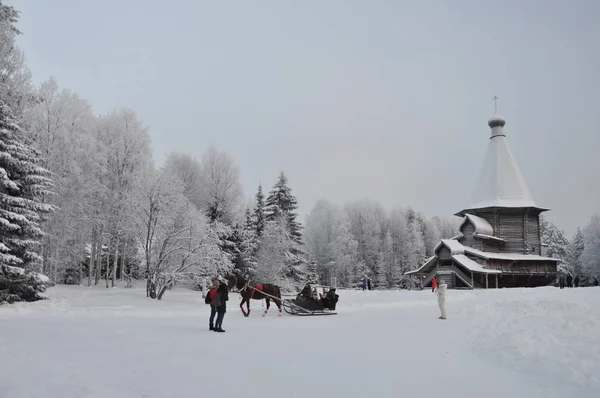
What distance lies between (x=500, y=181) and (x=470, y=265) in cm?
1417

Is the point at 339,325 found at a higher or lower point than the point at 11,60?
lower

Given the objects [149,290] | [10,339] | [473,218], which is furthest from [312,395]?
[473,218]

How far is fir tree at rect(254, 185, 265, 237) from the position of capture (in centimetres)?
4356

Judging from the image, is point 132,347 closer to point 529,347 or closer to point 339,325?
point 339,325

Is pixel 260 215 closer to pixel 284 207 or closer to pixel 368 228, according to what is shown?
pixel 284 207

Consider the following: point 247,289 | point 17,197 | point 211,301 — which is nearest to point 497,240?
point 247,289

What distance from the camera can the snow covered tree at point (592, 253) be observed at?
59.5 meters

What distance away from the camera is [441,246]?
42.7m

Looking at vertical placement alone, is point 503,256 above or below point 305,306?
above

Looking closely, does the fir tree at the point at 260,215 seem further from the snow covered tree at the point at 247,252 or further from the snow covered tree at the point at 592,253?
the snow covered tree at the point at 592,253

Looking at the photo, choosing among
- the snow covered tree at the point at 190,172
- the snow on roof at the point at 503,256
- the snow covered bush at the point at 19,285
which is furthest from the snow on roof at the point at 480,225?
the snow covered bush at the point at 19,285

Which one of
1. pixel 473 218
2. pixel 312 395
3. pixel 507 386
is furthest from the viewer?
pixel 473 218

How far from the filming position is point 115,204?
104ft

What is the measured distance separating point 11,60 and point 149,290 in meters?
14.6
